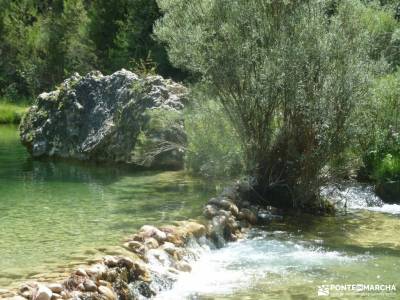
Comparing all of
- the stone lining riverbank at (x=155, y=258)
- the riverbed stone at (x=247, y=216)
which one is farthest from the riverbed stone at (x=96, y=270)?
the riverbed stone at (x=247, y=216)

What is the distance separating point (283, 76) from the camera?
16.7m

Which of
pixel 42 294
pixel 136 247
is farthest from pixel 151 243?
pixel 42 294

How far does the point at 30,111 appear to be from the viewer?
1204 inches

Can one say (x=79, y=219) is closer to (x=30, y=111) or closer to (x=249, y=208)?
(x=249, y=208)

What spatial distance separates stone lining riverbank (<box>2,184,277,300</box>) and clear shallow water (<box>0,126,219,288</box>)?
0.62 meters

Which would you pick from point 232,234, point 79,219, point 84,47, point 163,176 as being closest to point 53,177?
point 163,176

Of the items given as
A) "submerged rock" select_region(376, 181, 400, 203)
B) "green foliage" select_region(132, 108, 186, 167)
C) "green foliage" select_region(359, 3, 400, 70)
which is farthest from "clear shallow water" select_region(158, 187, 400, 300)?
"green foliage" select_region(359, 3, 400, 70)

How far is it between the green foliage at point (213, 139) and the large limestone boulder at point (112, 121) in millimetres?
1956

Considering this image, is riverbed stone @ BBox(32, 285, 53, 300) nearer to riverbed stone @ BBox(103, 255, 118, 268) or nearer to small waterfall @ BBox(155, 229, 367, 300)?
riverbed stone @ BBox(103, 255, 118, 268)

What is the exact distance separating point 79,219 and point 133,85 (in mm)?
11992

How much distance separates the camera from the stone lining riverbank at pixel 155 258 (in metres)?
10.2

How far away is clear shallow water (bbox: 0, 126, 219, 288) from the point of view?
40.5ft

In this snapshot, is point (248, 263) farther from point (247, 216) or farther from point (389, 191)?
point (389, 191)

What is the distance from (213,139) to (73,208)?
4.85 metres
